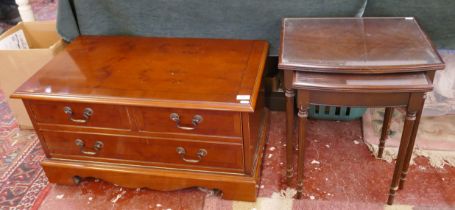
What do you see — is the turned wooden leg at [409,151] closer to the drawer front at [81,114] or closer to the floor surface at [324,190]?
the floor surface at [324,190]

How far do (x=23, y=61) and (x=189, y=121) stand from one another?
843 mm

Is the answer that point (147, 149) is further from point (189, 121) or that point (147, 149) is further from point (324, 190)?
point (324, 190)

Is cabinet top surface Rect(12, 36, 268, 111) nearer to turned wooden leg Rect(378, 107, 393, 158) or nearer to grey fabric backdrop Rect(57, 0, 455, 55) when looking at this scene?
grey fabric backdrop Rect(57, 0, 455, 55)

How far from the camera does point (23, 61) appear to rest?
161 cm

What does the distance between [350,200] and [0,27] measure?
2.67 m

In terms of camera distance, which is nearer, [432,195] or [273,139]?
[432,195]

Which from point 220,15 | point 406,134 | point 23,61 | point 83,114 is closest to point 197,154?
point 83,114

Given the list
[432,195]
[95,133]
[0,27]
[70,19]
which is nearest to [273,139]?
[432,195]

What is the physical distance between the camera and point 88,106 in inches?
50.1

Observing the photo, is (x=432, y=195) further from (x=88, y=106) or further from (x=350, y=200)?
(x=88, y=106)

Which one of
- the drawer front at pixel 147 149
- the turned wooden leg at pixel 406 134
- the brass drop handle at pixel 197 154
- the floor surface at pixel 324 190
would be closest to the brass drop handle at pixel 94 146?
the drawer front at pixel 147 149

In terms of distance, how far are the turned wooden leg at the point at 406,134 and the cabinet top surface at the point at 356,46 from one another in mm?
98

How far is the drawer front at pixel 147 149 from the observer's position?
4.25 feet

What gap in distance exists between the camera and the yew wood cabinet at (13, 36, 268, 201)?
1.21 meters
